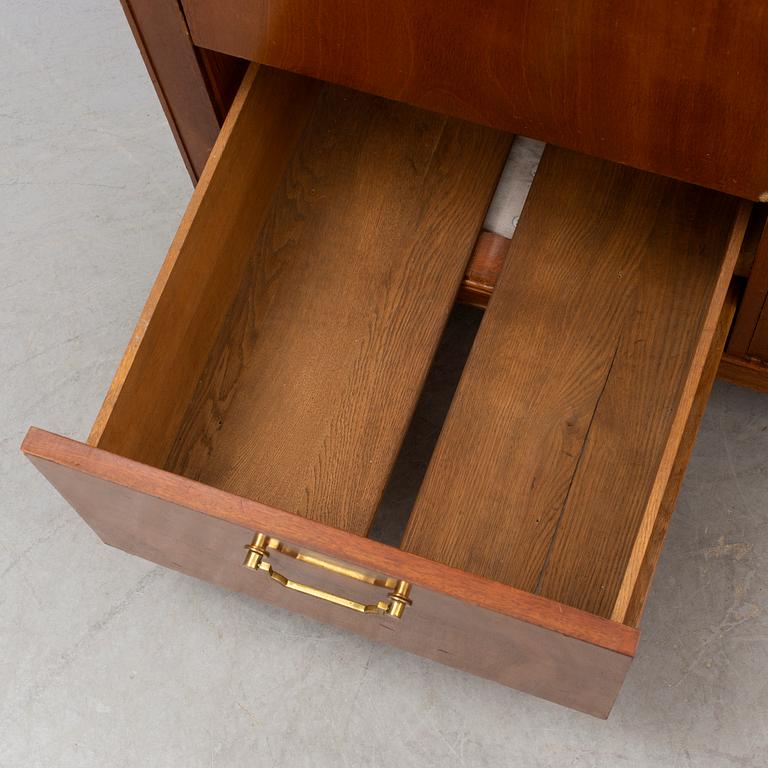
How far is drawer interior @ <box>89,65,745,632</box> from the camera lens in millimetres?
1082

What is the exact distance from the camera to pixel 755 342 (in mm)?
1152

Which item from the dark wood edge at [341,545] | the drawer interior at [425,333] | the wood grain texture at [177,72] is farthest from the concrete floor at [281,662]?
the dark wood edge at [341,545]

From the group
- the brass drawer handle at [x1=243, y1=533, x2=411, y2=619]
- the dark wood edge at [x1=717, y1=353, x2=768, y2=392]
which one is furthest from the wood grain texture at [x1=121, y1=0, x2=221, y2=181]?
the dark wood edge at [x1=717, y1=353, x2=768, y2=392]

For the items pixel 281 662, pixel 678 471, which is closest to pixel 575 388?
pixel 678 471

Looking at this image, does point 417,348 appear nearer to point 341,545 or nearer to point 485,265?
point 485,265

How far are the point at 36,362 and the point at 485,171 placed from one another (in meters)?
0.60

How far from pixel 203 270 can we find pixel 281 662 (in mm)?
458

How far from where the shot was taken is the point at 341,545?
0.83m

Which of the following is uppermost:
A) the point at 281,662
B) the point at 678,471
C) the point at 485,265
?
the point at 485,265

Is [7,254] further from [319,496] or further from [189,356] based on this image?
[319,496]

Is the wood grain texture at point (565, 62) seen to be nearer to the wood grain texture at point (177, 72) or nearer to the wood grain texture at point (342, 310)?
the wood grain texture at point (177, 72)

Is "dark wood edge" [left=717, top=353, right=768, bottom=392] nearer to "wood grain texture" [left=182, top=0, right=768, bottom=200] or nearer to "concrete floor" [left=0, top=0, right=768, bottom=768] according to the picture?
"concrete floor" [left=0, top=0, right=768, bottom=768]

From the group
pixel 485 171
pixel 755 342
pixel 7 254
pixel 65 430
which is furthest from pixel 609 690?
pixel 7 254

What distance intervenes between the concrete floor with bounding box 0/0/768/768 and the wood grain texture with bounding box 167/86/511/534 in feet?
0.80
